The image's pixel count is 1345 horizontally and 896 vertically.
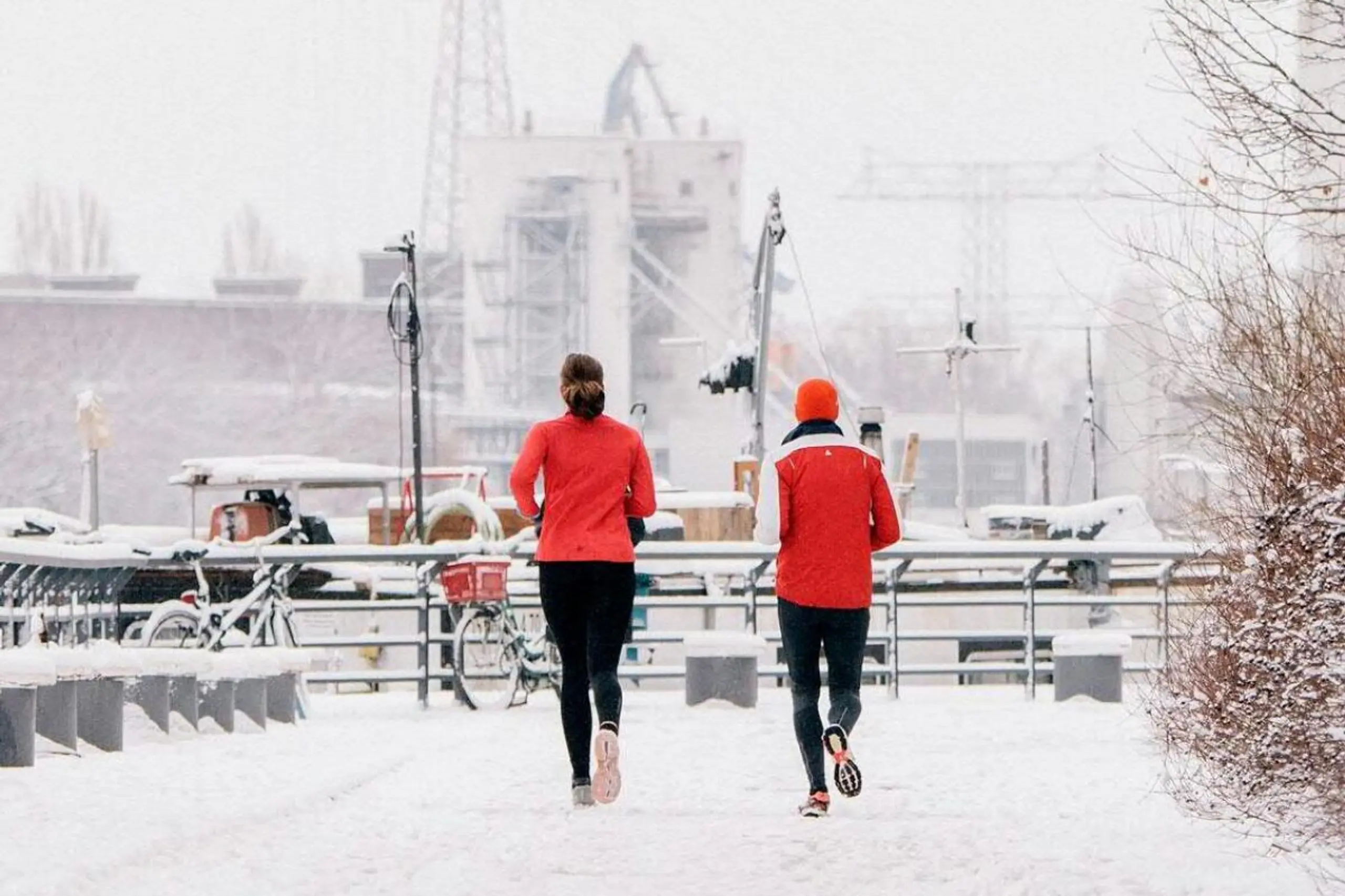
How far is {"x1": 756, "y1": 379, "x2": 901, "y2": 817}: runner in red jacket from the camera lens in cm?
960

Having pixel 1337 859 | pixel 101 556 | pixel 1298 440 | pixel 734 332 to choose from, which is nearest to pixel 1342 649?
pixel 1337 859

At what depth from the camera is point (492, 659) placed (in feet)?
57.5

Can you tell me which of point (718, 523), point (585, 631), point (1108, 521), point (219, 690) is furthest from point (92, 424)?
point (585, 631)

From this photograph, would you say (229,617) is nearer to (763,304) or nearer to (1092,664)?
(1092,664)

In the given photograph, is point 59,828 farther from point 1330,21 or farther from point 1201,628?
point 1330,21

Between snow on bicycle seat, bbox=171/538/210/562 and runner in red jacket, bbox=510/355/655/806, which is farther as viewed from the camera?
snow on bicycle seat, bbox=171/538/210/562

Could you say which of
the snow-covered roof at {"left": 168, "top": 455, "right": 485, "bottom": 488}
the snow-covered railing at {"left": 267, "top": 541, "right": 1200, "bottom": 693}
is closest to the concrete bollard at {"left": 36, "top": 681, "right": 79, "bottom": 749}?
the snow-covered railing at {"left": 267, "top": 541, "right": 1200, "bottom": 693}

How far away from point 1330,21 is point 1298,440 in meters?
2.71

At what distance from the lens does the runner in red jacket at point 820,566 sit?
960 cm

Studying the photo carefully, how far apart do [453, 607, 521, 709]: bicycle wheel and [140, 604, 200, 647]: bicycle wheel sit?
2.39 m

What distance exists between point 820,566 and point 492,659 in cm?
823

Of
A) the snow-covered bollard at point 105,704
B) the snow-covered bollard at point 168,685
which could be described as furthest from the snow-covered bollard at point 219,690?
the snow-covered bollard at point 105,704

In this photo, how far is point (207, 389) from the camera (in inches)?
3617

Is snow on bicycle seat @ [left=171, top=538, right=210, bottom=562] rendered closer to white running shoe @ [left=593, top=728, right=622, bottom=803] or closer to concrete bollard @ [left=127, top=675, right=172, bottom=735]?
concrete bollard @ [left=127, top=675, right=172, bottom=735]
